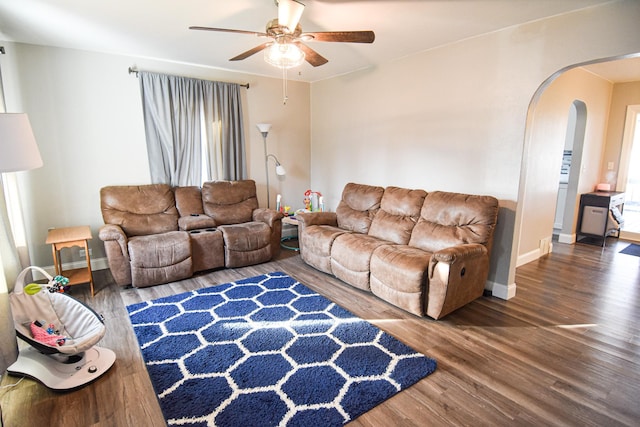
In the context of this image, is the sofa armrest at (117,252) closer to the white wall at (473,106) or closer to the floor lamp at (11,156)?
the floor lamp at (11,156)

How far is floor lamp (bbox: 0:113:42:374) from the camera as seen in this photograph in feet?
6.01

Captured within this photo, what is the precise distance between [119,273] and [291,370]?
228cm

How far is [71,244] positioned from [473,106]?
426 centimetres

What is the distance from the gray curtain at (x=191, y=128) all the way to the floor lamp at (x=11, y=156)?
235cm

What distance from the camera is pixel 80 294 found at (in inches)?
134

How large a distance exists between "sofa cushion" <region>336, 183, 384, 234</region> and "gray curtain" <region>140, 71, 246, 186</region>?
164 centimetres

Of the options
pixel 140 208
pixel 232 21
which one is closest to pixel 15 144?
pixel 232 21

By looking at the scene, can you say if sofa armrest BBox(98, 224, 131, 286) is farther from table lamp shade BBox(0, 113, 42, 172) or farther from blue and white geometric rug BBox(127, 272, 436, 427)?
table lamp shade BBox(0, 113, 42, 172)

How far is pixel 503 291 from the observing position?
3.29 m

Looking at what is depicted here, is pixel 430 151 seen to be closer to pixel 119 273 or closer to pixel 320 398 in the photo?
pixel 320 398

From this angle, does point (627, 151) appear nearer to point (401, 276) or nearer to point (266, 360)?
point (401, 276)

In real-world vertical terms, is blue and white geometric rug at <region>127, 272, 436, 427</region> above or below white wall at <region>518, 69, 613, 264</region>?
below

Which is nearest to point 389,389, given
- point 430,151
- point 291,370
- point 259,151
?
point 291,370

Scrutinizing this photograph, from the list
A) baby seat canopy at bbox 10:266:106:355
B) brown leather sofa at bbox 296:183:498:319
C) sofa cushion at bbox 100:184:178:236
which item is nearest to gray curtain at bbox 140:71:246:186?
sofa cushion at bbox 100:184:178:236
